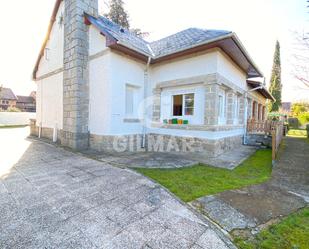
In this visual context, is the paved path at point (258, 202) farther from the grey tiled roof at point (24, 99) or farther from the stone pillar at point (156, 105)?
the grey tiled roof at point (24, 99)

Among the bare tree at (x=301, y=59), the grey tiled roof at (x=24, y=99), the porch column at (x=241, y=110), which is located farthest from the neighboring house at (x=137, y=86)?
the grey tiled roof at (x=24, y=99)

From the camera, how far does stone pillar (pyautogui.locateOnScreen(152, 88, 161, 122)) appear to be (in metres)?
8.69

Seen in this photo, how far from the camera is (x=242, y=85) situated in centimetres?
1045

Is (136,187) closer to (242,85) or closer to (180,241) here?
(180,241)

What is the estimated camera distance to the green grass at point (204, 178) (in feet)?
13.6

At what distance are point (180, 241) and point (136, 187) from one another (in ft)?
6.36

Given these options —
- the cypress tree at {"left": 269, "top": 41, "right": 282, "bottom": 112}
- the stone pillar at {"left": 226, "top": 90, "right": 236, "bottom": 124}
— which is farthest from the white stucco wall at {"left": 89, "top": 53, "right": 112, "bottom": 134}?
the cypress tree at {"left": 269, "top": 41, "right": 282, "bottom": 112}

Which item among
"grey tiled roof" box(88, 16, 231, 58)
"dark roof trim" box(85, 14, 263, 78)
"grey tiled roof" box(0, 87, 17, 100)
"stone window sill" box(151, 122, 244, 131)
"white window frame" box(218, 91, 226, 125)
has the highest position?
"grey tiled roof" box(0, 87, 17, 100)

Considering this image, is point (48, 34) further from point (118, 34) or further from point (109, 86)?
point (109, 86)

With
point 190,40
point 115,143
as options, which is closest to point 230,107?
point 190,40

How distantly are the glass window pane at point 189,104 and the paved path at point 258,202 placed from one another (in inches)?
151

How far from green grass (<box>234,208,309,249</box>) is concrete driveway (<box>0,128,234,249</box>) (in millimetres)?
356

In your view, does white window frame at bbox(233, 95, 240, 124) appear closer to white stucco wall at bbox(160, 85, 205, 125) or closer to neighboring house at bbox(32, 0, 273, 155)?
neighboring house at bbox(32, 0, 273, 155)

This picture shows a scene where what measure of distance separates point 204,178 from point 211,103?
123 inches
